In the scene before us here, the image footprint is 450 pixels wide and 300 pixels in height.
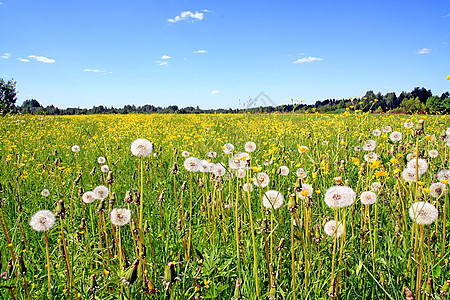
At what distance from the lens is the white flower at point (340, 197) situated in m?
1.09

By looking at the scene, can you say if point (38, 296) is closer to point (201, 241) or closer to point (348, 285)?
point (201, 241)

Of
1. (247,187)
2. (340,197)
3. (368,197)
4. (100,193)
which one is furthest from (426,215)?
(100,193)

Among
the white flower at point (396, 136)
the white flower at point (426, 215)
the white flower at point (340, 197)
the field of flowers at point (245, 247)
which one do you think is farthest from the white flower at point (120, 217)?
the white flower at point (396, 136)

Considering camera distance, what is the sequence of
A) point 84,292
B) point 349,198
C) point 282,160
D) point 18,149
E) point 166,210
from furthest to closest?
point 18,149
point 282,160
point 166,210
point 84,292
point 349,198

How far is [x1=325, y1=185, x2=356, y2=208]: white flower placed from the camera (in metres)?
1.09

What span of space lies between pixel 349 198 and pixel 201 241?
0.93 m

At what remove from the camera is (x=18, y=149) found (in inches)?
175

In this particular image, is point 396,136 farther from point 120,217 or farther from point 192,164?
point 120,217

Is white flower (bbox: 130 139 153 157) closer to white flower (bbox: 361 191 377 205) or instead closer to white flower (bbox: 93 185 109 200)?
white flower (bbox: 93 185 109 200)

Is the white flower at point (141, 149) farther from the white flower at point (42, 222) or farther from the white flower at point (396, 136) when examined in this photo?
the white flower at point (396, 136)

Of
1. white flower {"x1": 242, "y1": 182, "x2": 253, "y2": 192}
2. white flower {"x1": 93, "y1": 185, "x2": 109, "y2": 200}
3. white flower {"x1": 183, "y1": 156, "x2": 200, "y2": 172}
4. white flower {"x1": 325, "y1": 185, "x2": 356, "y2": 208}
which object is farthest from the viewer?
white flower {"x1": 183, "y1": 156, "x2": 200, "y2": 172}

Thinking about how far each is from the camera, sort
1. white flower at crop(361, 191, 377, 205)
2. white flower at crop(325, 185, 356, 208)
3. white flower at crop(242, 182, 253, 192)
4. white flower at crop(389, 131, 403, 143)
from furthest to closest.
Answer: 1. white flower at crop(389, 131, 403, 143)
2. white flower at crop(361, 191, 377, 205)
3. white flower at crop(325, 185, 356, 208)
4. white flower at crop(242, 182, 253, 192)

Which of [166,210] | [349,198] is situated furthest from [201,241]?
[349,198]

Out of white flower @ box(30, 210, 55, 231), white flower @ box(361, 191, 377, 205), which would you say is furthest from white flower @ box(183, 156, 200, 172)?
white flower @ box(361, 191, 377, 205)
